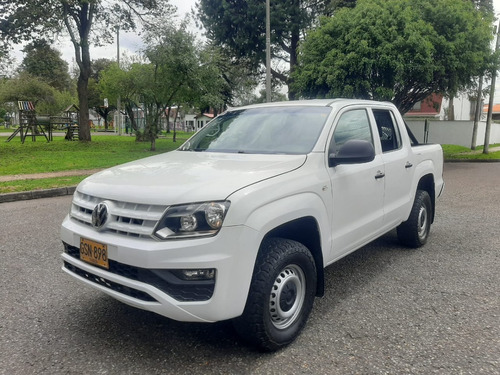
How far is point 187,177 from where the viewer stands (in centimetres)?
293

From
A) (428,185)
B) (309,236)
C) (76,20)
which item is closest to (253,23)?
(76,20)

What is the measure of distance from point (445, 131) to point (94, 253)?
91.8 feet

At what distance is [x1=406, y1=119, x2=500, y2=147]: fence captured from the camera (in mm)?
26484

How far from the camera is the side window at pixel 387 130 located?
4.59 m

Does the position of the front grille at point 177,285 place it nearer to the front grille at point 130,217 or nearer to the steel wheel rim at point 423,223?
the front grille at point 130,217

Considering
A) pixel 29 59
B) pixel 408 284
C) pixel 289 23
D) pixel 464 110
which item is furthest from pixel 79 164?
pixel 464 110

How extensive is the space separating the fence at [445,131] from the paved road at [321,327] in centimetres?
2336

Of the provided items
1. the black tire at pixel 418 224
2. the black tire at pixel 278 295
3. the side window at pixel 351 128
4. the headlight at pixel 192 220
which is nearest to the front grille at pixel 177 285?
the headlight at pixel 192 220

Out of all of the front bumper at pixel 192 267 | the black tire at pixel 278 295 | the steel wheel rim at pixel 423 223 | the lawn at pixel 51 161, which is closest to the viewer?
the front bumper at pixel 192 267

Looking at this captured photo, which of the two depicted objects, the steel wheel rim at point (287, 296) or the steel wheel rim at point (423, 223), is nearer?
the steel wheel rim at point (287, 296)

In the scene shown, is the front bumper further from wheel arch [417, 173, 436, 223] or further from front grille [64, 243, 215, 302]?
wheel arch [417, 173, 436, 223]

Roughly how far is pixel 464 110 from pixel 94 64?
45.1 metres

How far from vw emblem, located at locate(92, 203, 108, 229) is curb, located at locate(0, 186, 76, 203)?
7.07m

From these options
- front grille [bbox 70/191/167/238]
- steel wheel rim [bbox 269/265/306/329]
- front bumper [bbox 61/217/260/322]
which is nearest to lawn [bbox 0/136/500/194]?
front grille [bbox 70/191/167/238]
